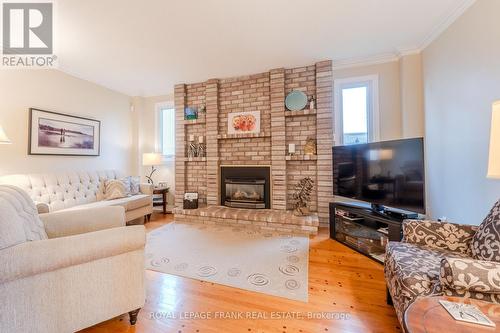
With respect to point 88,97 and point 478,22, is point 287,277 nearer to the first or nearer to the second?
point 478,22

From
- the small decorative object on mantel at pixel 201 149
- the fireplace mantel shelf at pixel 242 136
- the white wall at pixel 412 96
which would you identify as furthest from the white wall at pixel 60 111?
the white wall at pixel 412 96

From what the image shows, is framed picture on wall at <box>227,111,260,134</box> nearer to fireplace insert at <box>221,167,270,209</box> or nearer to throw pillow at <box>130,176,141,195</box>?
fireplace insert at <box>221,167,270,209</box>

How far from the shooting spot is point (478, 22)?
1998 mm

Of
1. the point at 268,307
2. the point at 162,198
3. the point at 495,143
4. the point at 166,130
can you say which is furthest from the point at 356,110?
the point at 162,198

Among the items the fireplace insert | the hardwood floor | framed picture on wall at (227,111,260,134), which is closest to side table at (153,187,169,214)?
the fireplace insert

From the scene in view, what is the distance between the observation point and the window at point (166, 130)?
15.8ft

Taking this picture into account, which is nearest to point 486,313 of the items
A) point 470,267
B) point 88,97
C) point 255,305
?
point 470,267

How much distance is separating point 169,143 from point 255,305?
157 inches

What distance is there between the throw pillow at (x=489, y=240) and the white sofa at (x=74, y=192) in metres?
3.85

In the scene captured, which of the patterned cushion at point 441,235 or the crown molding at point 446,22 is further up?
the crown molding at point 446,22

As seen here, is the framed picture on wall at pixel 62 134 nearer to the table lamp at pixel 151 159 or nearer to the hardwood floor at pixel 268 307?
the table lamp at pixel 151 159

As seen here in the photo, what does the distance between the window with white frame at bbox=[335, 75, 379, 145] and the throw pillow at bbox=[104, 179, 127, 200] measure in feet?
12.2

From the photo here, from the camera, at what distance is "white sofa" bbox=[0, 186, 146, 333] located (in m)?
1.10

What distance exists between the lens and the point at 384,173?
244cm
